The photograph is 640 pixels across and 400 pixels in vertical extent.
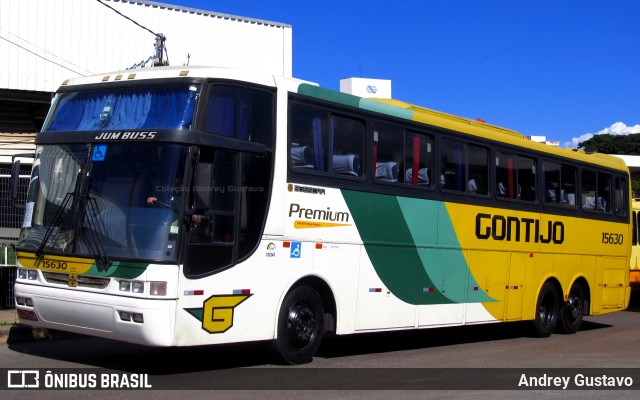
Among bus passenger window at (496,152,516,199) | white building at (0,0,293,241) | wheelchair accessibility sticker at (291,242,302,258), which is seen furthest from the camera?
white building at (0,0,293,241)

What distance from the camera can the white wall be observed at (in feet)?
69.4

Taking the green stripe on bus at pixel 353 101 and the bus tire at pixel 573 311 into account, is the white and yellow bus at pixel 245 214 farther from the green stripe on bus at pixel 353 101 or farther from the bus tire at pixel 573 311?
the bus tire at pixel 573 311

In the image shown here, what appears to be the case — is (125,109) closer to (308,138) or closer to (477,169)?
(308,138)

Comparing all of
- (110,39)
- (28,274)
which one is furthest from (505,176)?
(110,39)

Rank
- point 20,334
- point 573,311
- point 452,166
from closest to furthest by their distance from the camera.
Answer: point 20,334, point 452,166, point 573,311

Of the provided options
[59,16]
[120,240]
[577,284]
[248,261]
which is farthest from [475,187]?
[59,16]

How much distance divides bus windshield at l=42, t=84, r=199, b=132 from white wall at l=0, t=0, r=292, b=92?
9992 mm

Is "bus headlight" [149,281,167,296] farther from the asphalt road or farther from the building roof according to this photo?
the building roof

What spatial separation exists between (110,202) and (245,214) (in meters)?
1.58

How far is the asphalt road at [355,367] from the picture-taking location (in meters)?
9.04

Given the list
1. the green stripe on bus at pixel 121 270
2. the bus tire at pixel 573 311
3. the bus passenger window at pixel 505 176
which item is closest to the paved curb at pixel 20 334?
the green stripe on bus at pixel 121 270

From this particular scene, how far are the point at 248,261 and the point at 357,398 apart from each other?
2.16 metres

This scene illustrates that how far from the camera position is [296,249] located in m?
10.6

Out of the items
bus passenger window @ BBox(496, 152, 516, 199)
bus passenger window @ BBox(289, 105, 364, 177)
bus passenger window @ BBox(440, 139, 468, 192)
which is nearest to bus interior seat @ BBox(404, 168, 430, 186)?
bus passenger window @ BBox(440, 139, 468, 192)
